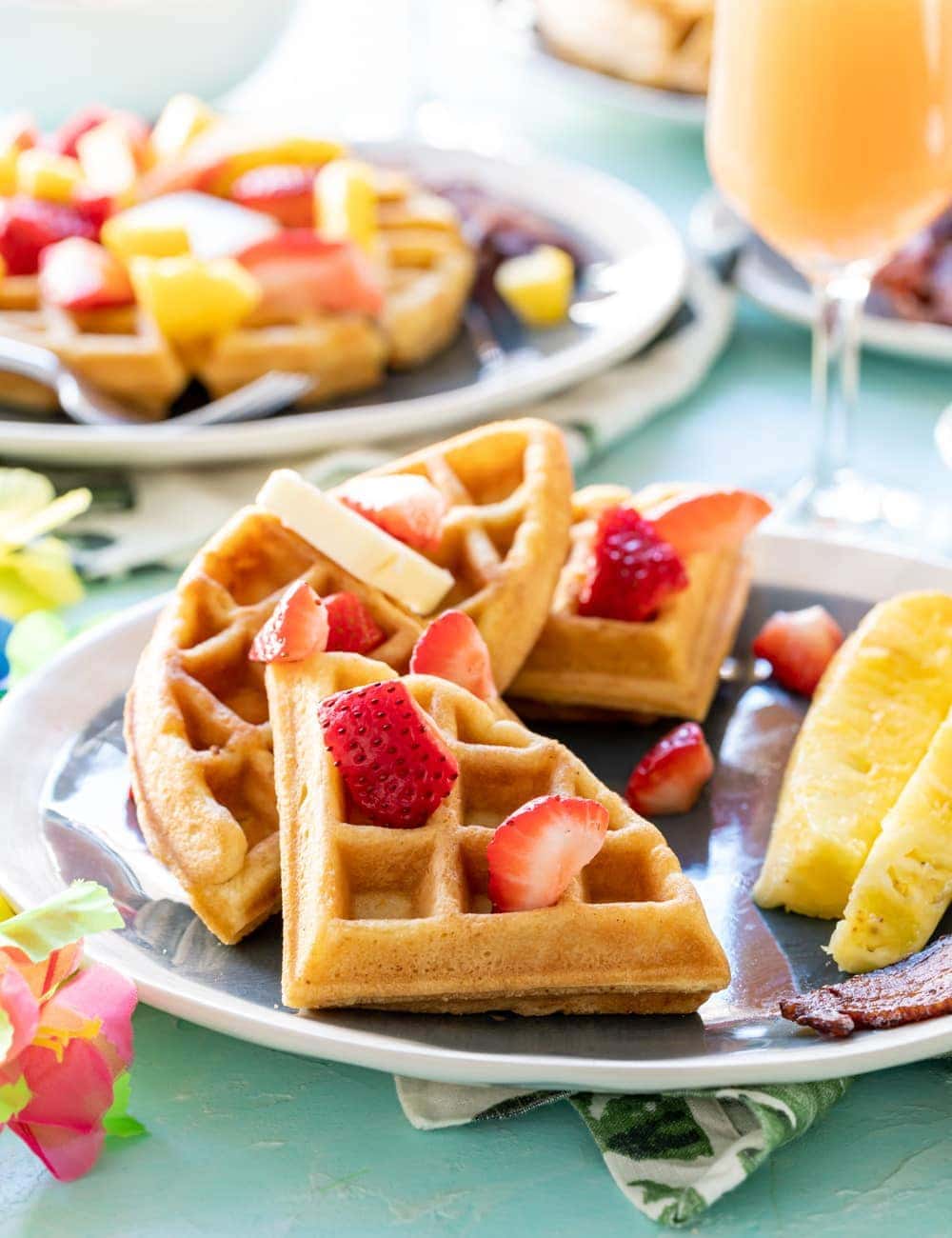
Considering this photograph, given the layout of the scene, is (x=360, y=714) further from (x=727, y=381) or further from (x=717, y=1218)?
(x=727, y=381)

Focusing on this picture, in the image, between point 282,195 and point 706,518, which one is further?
point 282,195

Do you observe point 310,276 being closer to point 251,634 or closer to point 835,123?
point 835,123

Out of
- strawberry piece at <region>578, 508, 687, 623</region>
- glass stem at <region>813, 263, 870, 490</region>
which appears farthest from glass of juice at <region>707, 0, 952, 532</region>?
strawberry piece at <region>578, 508, 687, 623</region>

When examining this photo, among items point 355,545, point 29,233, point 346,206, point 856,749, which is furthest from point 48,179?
point 856,749

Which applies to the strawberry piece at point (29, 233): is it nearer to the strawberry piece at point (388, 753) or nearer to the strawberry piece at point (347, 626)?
the strawberry piece at point (347, 626)

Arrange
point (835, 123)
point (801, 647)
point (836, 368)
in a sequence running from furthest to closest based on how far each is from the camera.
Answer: point (836, 368), point (835, 123), point (801, 647)

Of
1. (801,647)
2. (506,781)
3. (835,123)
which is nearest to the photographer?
(506,781)
